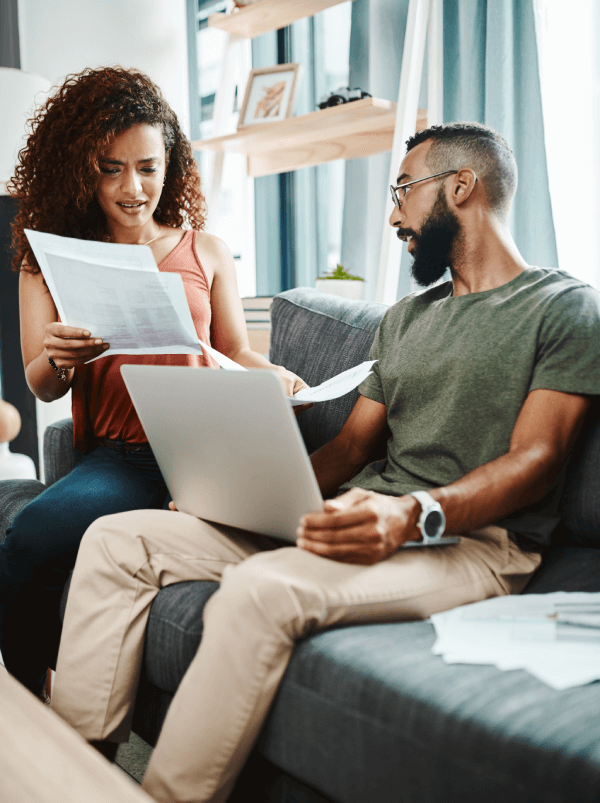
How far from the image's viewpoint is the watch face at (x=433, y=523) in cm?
95

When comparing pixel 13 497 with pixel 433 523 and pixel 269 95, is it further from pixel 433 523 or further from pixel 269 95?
pixel 269 95

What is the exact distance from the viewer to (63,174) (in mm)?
1511

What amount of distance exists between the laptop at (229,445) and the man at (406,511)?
53 millimetres

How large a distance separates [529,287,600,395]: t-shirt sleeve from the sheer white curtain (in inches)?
37.3

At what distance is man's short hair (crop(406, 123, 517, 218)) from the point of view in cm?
127

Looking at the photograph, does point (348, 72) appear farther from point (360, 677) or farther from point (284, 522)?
point (360, 677)

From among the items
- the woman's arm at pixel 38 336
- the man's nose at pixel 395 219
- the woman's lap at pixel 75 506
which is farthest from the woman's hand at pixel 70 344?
the man's nose at pixel 395 219

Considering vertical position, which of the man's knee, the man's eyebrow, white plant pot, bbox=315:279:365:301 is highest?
the man's eyebrow

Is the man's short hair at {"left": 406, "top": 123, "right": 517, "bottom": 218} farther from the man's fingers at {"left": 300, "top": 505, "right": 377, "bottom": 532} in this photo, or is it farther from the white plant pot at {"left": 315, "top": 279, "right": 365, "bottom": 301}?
the white plant pot at {"left": 315, "top": 279, "right": 365, "bottom": 301}

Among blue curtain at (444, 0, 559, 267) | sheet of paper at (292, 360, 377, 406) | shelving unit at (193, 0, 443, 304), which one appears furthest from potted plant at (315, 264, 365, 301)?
sheet of paper at (292, 360, 377, 406)

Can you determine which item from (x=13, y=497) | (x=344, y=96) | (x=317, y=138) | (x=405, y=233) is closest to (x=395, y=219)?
(x=405, y=233)

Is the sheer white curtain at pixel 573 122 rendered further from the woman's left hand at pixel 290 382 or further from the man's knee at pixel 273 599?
the man's knee at pixel 273 599

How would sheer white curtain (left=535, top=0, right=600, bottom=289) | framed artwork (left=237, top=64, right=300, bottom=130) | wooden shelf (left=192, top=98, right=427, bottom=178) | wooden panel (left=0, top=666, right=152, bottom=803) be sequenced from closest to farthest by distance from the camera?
wooden panel (left=0, top=666, right=152, bottom=803)
sheer white curtain (left=535, top=0, right=600, bottom=289)
wooden shelf (left=192, top=98, right=427, bottom=178)
framed artwork (left=237, top=64, right=300, bottom=130)

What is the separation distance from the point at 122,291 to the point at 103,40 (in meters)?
2.34
